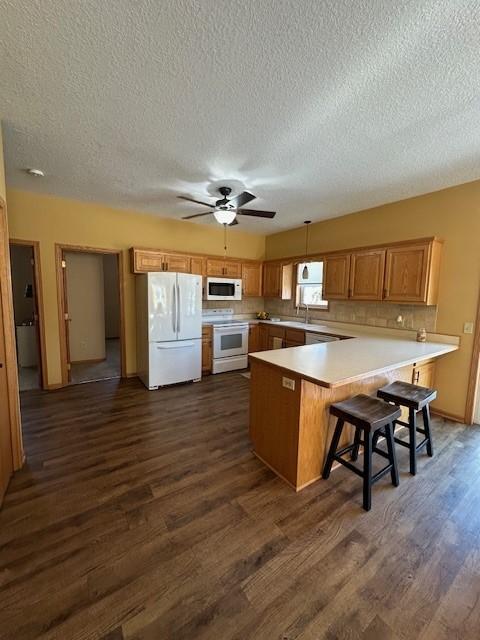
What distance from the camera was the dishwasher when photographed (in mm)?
3908

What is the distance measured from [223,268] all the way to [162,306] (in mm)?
1630

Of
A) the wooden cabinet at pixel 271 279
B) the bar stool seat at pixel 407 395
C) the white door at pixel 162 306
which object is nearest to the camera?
the bar stool seat at pixel 407 395

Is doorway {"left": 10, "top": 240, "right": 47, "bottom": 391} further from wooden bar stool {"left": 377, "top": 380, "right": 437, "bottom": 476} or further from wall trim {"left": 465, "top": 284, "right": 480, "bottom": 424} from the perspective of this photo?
wall trim {"left": 465, "top": 284, "right": 480, "bottom": 424}

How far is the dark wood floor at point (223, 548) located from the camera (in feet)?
4.05

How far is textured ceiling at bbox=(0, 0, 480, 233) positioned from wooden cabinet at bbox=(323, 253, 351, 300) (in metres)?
1.24

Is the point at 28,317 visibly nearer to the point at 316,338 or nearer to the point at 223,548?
the point at 316,338

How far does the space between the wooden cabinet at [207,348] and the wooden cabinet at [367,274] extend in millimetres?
2353

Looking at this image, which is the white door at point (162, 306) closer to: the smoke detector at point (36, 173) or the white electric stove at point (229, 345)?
the white electric stove at point (229, 345)

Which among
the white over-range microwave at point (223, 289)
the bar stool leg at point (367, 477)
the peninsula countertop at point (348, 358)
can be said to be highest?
the white over-range microwave at point (223, 289)

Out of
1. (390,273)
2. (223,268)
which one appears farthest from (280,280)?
(390,273)

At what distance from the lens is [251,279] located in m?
5.58

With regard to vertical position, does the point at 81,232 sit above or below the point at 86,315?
above

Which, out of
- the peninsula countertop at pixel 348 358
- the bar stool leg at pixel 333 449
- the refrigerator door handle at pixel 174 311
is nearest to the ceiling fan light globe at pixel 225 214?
the refrigerator door handle at pixel 174 311

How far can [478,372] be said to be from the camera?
3.04 m
